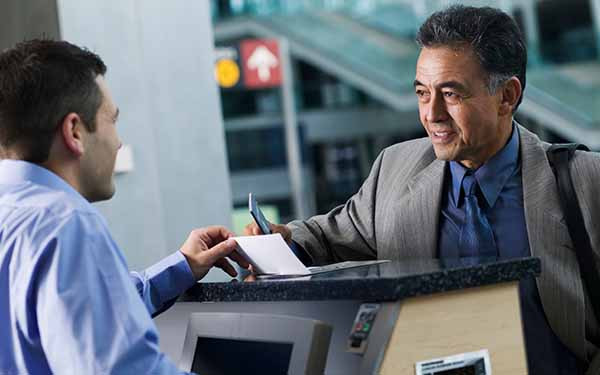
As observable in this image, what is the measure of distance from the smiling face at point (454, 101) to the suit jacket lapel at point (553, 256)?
16cm

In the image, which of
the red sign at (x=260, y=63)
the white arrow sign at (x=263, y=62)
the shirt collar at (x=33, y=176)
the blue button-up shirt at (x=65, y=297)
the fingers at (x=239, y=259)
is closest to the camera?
the blue button-up shirt at (x=65, y=297)

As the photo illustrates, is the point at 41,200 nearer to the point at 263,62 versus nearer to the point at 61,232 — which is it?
the point at 61,232

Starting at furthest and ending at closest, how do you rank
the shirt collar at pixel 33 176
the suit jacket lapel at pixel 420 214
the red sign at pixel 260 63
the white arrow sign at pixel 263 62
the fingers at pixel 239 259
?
the white arrow sign at pixel 263 62, the red sign at pixel 260 63, the suit jacket lapel at pixel 420 214, the fingers at pixel 239 259, the shirt collar at pixel 33 176

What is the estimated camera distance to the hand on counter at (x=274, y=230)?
2.57 m

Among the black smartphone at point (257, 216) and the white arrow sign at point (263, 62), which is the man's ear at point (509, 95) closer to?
the black smartphone at point (257, 216)

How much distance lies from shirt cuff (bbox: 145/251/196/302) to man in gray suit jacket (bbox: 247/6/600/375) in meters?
0.24

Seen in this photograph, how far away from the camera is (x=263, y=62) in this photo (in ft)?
48.0

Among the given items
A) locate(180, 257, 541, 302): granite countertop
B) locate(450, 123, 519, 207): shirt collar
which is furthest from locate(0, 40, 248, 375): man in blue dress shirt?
locate(450, 123, 519, 207): shirt collar

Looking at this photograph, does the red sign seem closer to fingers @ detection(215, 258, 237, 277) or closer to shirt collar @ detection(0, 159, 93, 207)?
fingers @ detection(215, 258, 237, 277)

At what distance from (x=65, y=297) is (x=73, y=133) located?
34 centimetres

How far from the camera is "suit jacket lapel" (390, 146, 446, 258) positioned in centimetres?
258

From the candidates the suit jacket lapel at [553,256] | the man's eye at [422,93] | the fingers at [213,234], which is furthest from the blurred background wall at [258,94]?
the suit jacket lapel at [553,256]

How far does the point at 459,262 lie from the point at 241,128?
1441cm

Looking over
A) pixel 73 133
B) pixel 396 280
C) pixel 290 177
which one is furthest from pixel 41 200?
pixel 290 177
